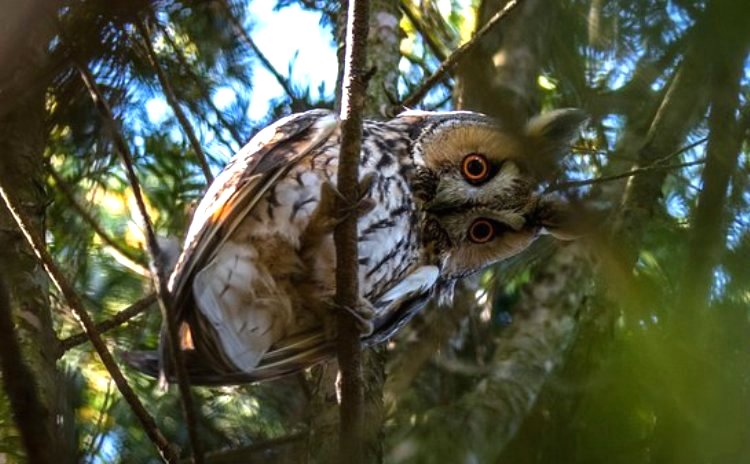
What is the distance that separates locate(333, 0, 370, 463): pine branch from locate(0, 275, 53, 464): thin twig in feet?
2.24

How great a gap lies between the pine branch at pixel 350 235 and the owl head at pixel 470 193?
0.58 m

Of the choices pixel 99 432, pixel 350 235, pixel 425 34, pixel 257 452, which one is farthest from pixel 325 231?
pixel 425 34

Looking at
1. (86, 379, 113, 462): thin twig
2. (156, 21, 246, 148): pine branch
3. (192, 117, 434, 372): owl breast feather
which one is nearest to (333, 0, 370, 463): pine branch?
(192, 117, 434, 372): owl breast feather

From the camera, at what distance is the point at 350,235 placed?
7.06 feet

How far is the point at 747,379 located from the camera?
5.81ft

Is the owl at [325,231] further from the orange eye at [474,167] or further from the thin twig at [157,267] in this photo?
the thin twig at [157,267]

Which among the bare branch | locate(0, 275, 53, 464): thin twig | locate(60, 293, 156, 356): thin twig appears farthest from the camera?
the bare branch

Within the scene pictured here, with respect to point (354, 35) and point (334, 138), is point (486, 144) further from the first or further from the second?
point (354, 35)

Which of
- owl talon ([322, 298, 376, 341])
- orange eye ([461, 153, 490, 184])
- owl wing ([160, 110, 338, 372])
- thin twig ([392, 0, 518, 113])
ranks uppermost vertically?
thin twig ([392, 0, 518, 113])

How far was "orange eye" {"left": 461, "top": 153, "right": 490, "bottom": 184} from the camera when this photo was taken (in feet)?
9.38

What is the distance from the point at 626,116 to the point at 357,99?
538 millimetres

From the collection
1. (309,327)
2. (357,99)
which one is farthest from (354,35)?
(309,327)

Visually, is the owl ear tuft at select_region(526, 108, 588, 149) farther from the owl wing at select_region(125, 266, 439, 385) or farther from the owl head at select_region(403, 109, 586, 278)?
the owl wing at select_region(125, 266, 439, 385)

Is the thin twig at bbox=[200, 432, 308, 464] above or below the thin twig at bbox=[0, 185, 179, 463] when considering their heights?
below
